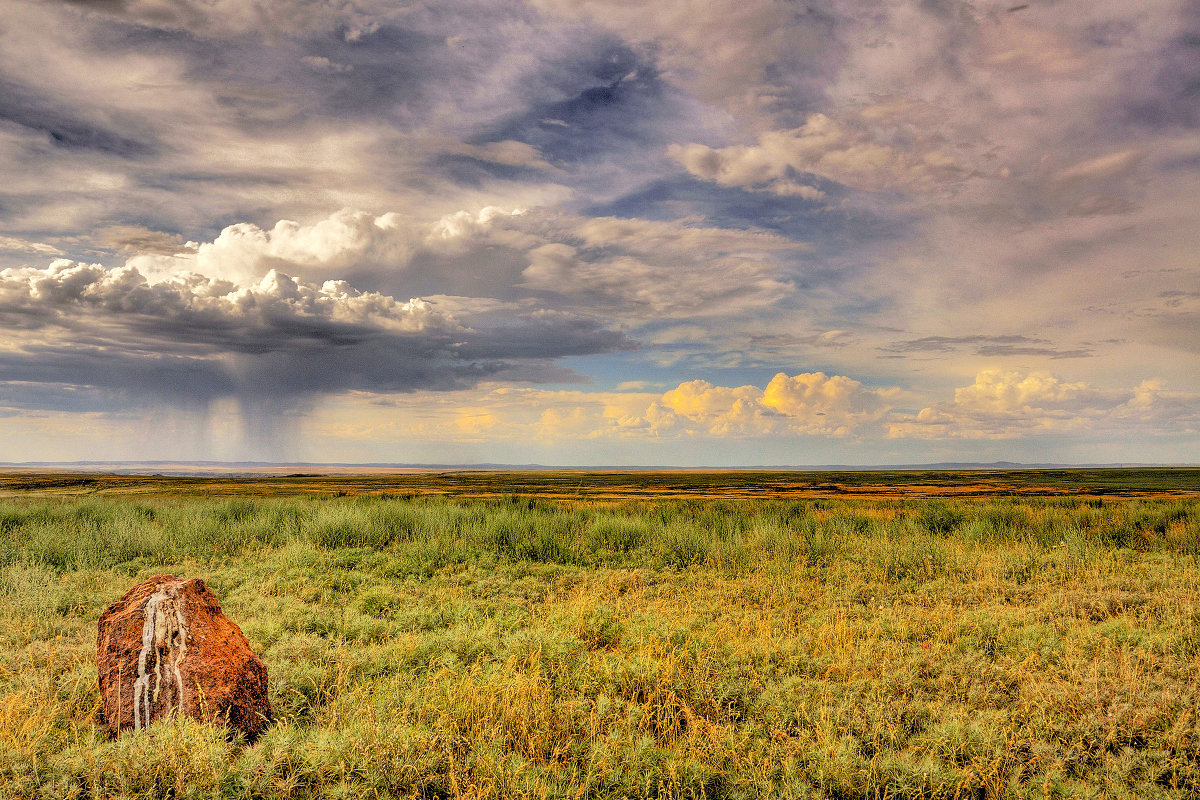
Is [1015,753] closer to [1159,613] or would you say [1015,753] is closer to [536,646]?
[536,646]

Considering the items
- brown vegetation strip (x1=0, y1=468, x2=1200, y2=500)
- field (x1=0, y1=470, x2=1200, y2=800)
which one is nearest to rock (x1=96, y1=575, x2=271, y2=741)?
field (x1=0, y1=470, x2=1200, y2=800)

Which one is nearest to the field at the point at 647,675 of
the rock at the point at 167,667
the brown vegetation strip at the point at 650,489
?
the rock at the point at 167,667

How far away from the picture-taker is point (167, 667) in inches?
235

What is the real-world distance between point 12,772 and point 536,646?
5.12 m

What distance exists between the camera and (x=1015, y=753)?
592 cm

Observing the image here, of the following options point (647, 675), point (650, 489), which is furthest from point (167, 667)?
point (650, 489)

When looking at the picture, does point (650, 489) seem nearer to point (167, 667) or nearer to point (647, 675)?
point (647, 675)

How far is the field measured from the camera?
5.36 meters

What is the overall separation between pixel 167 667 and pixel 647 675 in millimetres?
4907

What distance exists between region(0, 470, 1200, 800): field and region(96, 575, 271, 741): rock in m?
0.31

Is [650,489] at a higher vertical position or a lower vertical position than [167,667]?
lower

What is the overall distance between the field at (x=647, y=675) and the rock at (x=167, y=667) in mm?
313

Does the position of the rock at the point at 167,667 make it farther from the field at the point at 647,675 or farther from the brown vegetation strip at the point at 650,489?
the brown vegetation strip at the point at 650,489

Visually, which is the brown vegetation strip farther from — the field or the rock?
the rock
